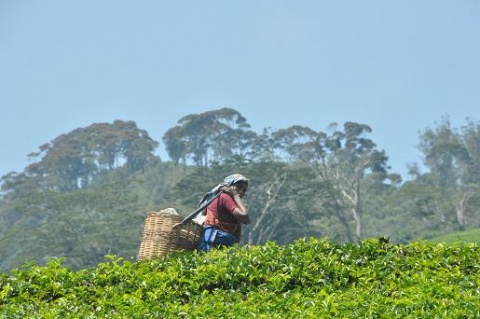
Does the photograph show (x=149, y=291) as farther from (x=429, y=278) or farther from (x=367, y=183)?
(x=367, y=183)

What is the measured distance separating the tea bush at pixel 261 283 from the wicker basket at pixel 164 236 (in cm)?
72

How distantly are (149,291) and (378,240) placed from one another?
1.87 meters

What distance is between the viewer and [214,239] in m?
9.80

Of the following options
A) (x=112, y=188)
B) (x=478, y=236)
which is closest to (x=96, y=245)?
(x=112, y=188)

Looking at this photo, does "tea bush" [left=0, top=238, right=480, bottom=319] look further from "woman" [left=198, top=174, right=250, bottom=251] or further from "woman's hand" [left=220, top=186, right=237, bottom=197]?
"woman's hand" [left=220, top=186, right=237, bottom=197]

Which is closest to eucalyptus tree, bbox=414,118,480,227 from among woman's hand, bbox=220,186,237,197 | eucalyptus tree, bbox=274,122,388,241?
eucalyptus tree, bbox=274,122,388,241

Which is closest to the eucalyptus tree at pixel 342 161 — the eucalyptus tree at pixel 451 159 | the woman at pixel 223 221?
the eucalyptus tree at pixel 451 159

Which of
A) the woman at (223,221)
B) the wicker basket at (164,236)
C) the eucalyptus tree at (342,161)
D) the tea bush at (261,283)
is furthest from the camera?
the eucalyptus tree at (342,161)

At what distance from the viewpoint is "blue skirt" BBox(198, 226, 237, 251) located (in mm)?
9805

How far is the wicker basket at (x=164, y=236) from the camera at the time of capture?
31.6ft

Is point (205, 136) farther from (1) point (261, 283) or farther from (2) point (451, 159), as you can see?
(1) point (261, 283)

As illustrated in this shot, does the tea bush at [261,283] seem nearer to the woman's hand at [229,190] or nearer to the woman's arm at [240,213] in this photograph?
the woman's arm at [240,213]

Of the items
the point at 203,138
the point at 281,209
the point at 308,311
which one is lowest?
the point at 308,311

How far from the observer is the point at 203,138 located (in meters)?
84.8
